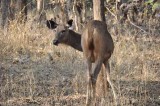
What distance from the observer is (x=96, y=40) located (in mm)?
6453

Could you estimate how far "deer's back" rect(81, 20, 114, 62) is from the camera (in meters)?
6.46

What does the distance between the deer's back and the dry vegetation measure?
2.61 ft

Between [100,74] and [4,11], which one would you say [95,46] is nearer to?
[100,74]

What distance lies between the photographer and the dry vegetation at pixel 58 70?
7.04 m

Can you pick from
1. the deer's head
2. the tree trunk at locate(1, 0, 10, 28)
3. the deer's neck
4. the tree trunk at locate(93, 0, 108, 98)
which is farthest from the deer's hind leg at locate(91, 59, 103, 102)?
the tree trunk at locate(1, 0, 10, 28)

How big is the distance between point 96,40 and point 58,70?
2978mm

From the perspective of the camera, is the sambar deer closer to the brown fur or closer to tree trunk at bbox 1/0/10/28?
the brown fur

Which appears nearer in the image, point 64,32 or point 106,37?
point 106,37

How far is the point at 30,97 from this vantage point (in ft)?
23.1

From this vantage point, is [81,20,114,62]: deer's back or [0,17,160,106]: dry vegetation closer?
[81,20,114,62]: deer's back

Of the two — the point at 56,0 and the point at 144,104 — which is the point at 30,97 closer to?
the point at 144,104

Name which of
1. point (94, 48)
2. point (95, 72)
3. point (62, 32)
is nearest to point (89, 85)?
point (95, 72)

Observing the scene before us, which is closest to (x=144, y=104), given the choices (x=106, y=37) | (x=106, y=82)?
(x=106, y=82)

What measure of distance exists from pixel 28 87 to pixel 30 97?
0.57 metres
